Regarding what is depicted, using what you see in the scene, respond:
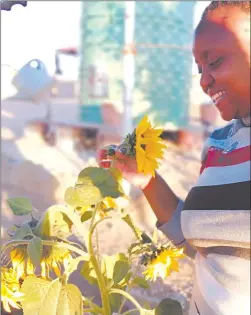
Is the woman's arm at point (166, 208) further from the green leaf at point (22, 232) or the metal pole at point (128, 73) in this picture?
the metal pole at point (128, 73)

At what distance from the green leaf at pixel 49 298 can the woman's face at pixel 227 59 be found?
359 mm

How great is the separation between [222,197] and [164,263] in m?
0.20

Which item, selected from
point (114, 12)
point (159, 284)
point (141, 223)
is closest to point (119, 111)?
point (114, 12)

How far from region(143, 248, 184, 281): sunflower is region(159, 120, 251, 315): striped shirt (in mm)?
78

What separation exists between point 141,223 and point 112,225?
0.69 feet

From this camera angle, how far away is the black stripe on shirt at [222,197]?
2.18 feet

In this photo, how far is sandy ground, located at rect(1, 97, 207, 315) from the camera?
74.7 inches

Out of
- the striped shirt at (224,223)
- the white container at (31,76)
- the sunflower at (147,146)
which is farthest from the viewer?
the white container at (31,76)

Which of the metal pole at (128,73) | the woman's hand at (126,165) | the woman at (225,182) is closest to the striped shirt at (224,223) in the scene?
the woman at (225,182)

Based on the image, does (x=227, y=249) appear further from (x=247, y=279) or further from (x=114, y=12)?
(x=114, y=12)

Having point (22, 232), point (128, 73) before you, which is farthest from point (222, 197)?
point (128, 73)

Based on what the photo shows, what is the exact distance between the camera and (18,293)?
845mm

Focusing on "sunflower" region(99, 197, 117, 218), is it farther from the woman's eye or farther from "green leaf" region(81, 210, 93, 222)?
the woman's eye

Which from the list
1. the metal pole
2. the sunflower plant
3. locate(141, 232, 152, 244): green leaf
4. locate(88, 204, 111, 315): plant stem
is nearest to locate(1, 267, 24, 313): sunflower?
the sunflower plant
